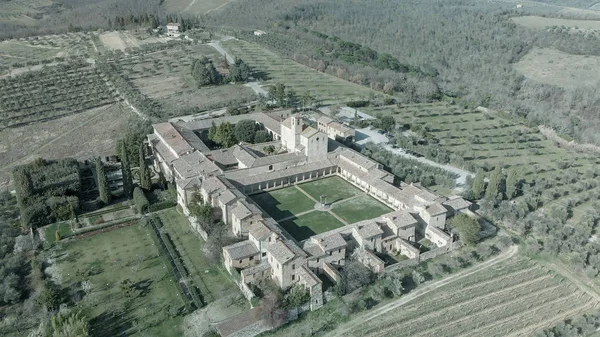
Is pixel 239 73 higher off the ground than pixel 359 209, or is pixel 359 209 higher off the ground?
pixel 239 73

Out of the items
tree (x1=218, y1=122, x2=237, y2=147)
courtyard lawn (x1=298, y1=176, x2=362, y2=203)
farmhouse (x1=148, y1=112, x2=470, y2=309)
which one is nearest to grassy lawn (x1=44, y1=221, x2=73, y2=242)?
farmhouse (x1=148, y1=112, x2=470, y2=309)

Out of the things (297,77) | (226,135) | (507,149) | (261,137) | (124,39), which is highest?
(124,39)

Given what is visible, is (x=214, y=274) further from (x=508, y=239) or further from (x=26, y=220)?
(x=508, y=239)

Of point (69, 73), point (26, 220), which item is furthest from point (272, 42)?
point (26, 220)

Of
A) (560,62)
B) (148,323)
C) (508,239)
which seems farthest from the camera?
(560,62)

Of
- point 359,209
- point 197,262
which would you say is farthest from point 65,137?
point 359,209

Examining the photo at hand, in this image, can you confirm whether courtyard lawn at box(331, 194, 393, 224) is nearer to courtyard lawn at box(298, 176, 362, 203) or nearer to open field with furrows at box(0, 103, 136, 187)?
courtyard lawn at box(298, 176, 362, 203)

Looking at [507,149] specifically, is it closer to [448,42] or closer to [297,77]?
[297,77]
